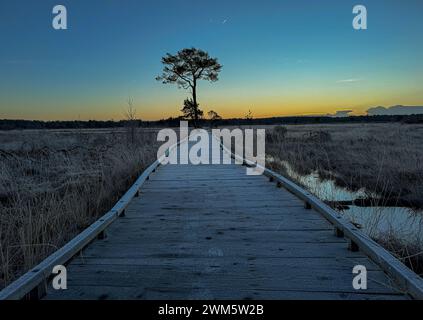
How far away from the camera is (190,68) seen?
2931cm

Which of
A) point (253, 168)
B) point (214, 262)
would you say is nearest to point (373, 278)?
point (214, 262)

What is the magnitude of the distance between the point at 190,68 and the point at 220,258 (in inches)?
1116

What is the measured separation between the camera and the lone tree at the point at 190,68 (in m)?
28.8

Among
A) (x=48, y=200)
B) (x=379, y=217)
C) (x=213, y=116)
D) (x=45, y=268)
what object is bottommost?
(x=379, y=217)

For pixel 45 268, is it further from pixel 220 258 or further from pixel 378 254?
pixel 378 254

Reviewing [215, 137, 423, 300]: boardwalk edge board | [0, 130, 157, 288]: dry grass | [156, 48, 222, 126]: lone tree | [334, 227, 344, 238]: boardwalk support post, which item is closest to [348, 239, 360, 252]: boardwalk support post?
[215, 137, 423, 300]: boardwalk edge board

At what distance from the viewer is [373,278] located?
83.4 inches

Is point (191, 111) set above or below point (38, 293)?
above

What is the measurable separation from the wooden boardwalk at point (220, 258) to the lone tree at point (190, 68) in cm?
2627

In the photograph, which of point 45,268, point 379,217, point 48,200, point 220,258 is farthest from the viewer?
point 48,200

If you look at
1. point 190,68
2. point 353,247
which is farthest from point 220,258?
point 190,68
